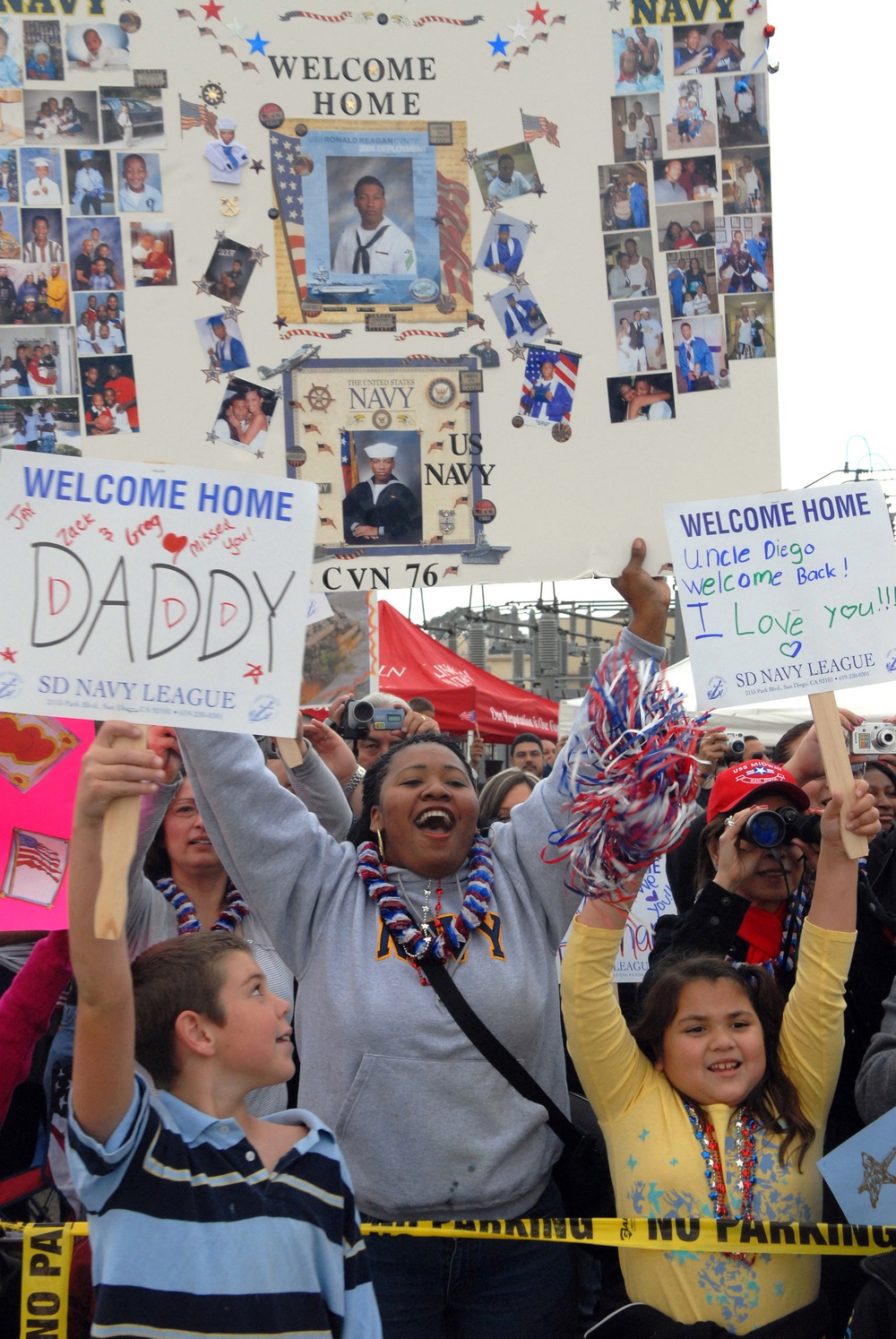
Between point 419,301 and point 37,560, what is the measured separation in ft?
3.81

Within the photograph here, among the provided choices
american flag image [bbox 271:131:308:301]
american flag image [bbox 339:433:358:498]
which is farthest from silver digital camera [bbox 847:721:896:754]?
american flag image [bbox 271:131:308:301]

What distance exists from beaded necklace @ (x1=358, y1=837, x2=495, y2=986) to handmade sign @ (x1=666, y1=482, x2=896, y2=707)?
24.6 inches

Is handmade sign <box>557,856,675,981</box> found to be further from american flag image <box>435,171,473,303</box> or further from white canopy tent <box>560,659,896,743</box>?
white canopy tent <box>560,659,896,743</box>

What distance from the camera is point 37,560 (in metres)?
2.21

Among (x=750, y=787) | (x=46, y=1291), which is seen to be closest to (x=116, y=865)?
(x=46, y=1291)

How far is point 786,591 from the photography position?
2.79 meters

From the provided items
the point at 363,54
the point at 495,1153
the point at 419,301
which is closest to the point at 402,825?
the point at 495,1153

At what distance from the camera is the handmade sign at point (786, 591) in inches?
107

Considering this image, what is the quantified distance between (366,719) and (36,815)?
152cm

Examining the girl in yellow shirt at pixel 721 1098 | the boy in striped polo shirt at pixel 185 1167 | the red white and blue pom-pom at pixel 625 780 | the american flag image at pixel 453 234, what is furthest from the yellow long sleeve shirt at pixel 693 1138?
the american flag image at pixel 453 234

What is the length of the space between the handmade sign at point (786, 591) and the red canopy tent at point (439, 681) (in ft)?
22.4

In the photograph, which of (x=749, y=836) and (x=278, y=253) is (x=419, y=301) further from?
(x=749, y=836)

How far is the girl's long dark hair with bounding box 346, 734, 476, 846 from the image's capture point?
2910 mm

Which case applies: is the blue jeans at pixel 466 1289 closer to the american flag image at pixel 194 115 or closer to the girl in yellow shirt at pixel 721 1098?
the girl in yellow shirt at pixel 721 1098
